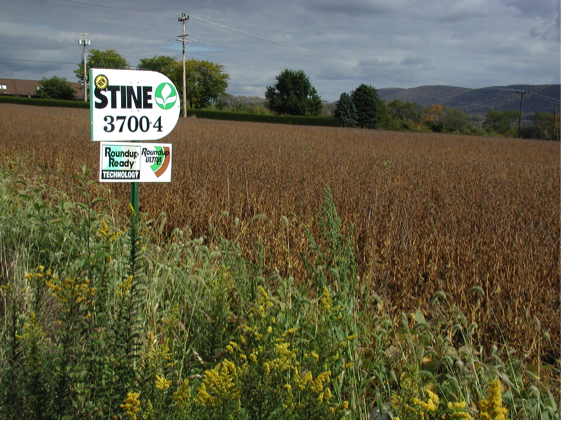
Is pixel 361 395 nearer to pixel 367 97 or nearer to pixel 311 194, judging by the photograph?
pixel 311 194

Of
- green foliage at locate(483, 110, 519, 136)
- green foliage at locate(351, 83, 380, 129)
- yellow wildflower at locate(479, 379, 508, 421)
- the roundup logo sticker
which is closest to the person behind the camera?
yellow wildflower at locate(479, 379, 508, 421)

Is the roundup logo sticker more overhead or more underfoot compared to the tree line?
more underfoot

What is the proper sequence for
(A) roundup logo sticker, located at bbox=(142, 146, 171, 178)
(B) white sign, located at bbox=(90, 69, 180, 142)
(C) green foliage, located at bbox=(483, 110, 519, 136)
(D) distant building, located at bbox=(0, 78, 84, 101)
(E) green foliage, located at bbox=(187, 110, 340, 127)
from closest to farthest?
(B) white sign, located at bbox=(90, 69, 180, 142) < (A) roundup logo sticker, located at bbox=(142, 146, 171, 178) < (E) green foliage, located at bbox=(187, 110, 340, 127) < (C) green foliage, located at bbox=(483, 110, 519, 136) < (D) distant building, located at bbox=(0, 78, 84, 101)

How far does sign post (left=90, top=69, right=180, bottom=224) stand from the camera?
2.64 m

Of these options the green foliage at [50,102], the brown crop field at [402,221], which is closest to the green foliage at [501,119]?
the green foliage at [50,102]

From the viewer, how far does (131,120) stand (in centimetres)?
273

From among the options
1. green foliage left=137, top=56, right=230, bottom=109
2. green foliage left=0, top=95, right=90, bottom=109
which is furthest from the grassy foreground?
green foliage left=137, top=56, right=230, bottom=109

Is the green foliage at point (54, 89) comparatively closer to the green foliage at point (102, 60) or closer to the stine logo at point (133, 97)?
the green foliage at point (102, 60)

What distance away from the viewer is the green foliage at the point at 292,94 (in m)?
60.0

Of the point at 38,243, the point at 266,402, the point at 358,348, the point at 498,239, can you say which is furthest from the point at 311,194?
the point at 266,402

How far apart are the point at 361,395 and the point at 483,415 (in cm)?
79

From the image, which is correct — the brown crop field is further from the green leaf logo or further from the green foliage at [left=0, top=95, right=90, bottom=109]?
the green foliage at [left=0, top=95, right=90, bottom=109]

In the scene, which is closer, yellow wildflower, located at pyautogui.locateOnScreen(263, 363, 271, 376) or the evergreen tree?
yellow wildflower, located at pyautogui.locateOnScreen(263, 363, 271, 376)

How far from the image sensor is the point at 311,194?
5.20 meters
